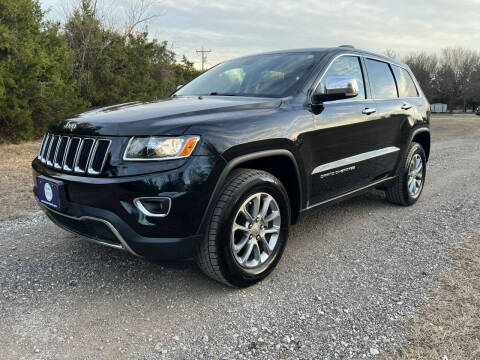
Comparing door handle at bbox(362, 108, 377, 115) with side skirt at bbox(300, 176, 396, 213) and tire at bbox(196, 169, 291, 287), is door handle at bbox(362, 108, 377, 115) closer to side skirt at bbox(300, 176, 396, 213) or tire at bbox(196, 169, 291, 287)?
side skirt at bbox(300, 176, 396, 213)

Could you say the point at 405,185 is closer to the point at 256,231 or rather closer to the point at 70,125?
the point at 256,231

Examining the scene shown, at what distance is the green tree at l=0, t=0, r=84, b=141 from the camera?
8.37 metres

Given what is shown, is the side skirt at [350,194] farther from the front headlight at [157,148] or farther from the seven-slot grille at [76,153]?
the seven-slot grille at [76,153]

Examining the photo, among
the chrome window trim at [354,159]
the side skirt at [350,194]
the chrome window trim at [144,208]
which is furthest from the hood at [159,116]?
the side skirt at [350,194]

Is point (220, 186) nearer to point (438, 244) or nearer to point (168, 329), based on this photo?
point (168, 329)

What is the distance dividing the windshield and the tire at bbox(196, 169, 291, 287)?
91cm

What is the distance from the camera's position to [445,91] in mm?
65500

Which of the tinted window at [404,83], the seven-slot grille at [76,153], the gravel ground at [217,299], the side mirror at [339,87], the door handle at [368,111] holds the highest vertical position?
the tinted window at [404,83]

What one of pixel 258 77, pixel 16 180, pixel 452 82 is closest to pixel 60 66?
pixel 16 180

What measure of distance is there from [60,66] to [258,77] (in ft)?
25.0

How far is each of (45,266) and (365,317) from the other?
2.54 metres

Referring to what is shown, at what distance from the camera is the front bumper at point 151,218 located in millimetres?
2389

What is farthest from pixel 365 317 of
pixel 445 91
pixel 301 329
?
pixel 445 91

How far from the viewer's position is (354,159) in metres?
3.82
